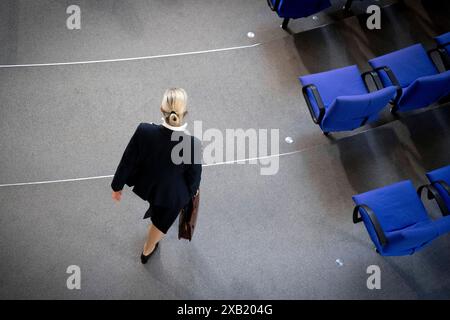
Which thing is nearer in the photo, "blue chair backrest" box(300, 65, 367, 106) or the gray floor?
the gray floor

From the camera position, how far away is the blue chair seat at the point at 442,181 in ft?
13.0

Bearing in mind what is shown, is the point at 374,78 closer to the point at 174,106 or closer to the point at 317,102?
the point at 317,102

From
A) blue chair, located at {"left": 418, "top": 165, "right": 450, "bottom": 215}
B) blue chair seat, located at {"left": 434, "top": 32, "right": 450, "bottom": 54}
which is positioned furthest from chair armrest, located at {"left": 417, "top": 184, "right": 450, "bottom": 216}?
blue chair seat, located at {"left": 434, "top": 32, "right": 450, "bottom": 54}

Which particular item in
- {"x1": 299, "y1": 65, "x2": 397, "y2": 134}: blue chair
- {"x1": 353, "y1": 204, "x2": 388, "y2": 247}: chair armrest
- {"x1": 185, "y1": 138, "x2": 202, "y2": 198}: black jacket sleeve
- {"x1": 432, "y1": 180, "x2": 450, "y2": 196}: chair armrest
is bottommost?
{"x1": 353, "y1": 204, "x2": 388, "y2": 247}: chair armrest

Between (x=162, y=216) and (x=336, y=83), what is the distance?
5.99ft

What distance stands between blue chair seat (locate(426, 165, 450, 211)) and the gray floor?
0.32m

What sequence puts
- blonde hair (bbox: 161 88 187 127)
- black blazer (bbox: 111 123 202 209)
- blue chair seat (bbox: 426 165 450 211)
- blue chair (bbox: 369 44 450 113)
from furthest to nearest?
1. blue chair (bbox: 369 44 450 113)
2. blue chair seat (bbox: 426 165 450 211)
3. black blazer (bbox: 111 123 202 209)
4. blonde hair (bbox: 161 88 187 127)

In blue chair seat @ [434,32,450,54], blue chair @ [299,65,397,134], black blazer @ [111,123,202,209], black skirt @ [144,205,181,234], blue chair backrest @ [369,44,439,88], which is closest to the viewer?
black blazer @ [111,123,202,209]

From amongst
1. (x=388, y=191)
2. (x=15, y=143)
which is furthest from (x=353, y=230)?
(x=15, y=143)

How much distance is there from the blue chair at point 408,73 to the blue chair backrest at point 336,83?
0.62 ft

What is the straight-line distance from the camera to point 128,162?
10.7 ft

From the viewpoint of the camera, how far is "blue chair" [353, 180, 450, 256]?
3.64 m

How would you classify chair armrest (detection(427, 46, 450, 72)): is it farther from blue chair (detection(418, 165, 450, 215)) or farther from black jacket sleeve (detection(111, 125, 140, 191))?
black jacket sleeve (detection(111, 125, 140, 191))

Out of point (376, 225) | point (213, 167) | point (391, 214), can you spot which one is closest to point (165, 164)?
point (213, 167)
